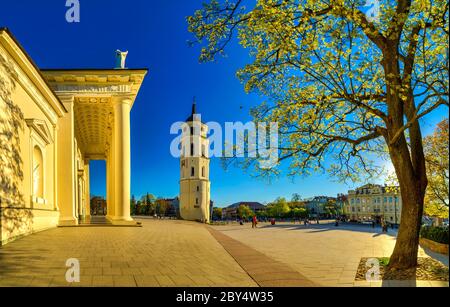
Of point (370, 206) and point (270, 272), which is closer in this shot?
point (270, 272)

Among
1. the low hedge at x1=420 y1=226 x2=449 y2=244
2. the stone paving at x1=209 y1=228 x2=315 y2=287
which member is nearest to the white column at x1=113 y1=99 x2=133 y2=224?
the stone paving at x1=209 y1=228 x2=315 y2=287

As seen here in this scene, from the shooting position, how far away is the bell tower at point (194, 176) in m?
96.3

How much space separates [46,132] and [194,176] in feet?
256

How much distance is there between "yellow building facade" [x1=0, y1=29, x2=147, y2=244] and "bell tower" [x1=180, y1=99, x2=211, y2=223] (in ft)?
203

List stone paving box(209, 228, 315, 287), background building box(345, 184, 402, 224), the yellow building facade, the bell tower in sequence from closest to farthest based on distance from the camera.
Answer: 1. stone paving box(209, 228, 315, 287)
2. the yellow building facade
3. the bell tower
4. background building box(345, 184, 402, 224)

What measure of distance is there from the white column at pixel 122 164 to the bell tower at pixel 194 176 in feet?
219

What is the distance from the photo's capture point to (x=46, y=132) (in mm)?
20688

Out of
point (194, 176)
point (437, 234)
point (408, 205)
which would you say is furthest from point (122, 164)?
point (194, 176)

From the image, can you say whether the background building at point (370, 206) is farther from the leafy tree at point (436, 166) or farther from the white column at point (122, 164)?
the white column at point (122, 164)

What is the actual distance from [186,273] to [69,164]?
1869 centimetres

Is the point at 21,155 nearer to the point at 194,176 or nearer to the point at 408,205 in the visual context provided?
the point at 408,205

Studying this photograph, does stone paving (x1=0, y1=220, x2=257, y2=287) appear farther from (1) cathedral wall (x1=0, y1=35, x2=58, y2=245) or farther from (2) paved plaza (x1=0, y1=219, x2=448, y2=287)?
(1) cathedral wall (x1=0, y1=35, x2=58, y2=245)

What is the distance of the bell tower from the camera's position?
96312 mm
